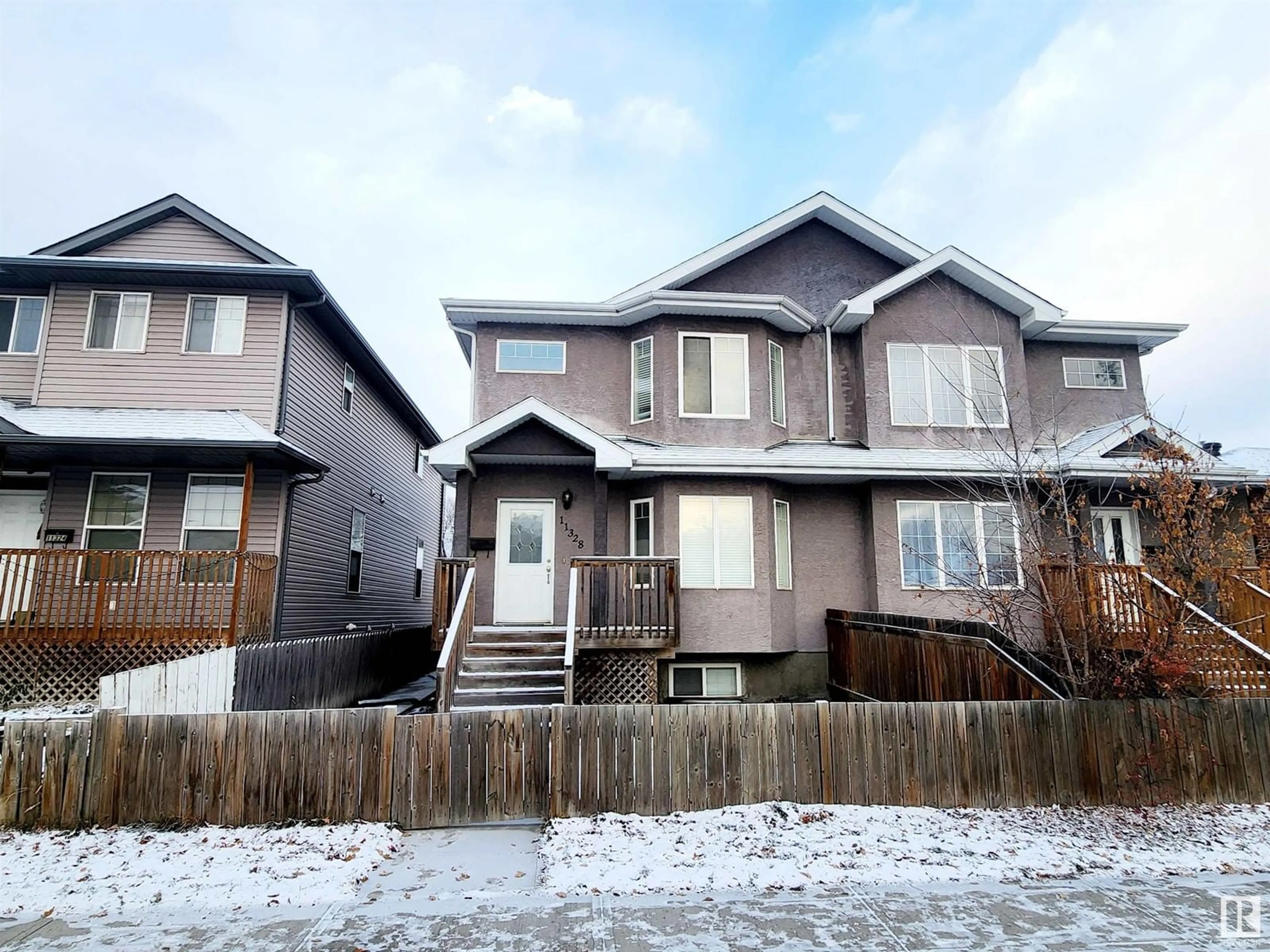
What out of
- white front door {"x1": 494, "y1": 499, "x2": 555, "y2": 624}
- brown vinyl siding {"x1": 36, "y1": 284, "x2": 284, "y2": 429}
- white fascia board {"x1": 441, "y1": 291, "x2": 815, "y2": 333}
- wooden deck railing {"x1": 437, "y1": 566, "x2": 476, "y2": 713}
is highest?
white fascia board {"x1": 441, "y1": 291, "x2": 815, "y2": 333}

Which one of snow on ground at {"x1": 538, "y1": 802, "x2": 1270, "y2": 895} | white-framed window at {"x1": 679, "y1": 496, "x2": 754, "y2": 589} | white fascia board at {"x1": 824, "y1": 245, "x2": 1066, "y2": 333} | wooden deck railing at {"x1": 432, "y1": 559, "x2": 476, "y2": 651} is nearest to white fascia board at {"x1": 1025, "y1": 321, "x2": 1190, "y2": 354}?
white fascia board at {"x1": 824, "y1": 245, "x2": 1066, "y2": 333}

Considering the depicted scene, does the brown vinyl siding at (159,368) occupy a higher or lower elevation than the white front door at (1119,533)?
higher

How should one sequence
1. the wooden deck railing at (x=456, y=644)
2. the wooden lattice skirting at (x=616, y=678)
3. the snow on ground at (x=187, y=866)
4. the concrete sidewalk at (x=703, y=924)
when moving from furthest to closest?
the wooden lattice skirting at (x=616, y=678), the wooden deck railing at (x=456, y=644), the snow on ground at (x=187, y=866), the concrete sidewalk at (x=703, y=924)

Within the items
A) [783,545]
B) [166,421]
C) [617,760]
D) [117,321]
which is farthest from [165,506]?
[783,545]

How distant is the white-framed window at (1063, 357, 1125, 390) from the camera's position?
14.4 metres

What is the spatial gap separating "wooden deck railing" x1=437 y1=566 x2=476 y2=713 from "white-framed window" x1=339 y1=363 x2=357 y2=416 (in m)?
6.70

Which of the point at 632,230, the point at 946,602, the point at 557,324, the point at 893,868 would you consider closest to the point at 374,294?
the point at 632,230

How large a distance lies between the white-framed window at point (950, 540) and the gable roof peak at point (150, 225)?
12.5 meters

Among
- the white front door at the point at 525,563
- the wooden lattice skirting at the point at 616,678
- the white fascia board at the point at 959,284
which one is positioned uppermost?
the white fascia board at the point at 959,284

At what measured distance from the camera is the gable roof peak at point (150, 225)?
41.0 ft

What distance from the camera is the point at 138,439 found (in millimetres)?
10188

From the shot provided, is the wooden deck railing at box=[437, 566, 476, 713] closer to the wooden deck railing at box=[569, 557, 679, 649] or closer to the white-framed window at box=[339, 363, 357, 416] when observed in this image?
the wooden deck railing at box=[569, 557, 679, 649]

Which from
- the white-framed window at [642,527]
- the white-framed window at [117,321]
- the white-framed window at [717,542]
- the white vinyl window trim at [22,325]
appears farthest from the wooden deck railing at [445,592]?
the white vinyl window trim at [22,325]

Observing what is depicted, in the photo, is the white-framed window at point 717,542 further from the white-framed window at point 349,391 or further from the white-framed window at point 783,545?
the white-framed window at point 349,391
